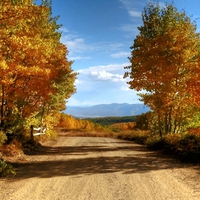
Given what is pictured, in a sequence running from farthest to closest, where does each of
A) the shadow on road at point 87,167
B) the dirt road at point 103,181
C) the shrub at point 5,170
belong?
the shadow on road at point 87,167 < the shrub at point 5,170 < the dirt road at point 103,181

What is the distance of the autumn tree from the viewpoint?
63.2 feet

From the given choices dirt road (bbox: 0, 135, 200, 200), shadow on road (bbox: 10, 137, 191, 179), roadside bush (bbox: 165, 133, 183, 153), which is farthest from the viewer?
roadside bush (bbox: 165, 133, 183, 153)

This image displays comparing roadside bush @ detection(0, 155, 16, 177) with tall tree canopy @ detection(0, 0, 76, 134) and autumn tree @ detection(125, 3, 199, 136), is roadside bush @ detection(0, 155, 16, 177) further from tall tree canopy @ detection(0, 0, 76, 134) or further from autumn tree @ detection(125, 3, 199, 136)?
autumn tree @ detection(125, 3, 199, 136)

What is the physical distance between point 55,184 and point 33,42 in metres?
8.32

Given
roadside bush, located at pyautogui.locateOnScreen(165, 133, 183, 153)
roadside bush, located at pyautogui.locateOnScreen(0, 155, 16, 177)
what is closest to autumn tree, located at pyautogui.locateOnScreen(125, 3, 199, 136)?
roadside bush, located at pyautogui.locateOnScreen(165, 133, 183, 153)

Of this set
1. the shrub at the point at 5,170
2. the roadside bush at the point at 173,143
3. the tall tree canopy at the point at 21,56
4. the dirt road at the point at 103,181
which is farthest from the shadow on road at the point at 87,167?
the tall tree canopy at the point at 21,56

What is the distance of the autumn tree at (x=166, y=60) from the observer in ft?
63.2

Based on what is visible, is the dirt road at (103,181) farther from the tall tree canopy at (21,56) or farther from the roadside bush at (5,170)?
the tall tree canopy at (21,56)

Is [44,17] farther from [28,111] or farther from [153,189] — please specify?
[153,189]

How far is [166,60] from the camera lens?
19906 millimetres

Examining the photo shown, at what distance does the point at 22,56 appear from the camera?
1423 cm

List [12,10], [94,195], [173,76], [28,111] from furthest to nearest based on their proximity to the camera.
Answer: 1. [173,76]
2. [28,111]
3. [12,10]
4. [94,195]

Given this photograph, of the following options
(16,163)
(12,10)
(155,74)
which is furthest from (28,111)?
(155,74)

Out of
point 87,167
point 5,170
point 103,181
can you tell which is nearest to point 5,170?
point 5,170
